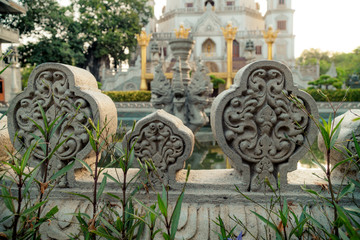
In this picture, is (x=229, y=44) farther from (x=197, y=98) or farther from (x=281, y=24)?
(x=281, y=24)

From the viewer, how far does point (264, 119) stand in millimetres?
1975

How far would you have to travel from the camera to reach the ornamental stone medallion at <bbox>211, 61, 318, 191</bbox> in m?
1.97

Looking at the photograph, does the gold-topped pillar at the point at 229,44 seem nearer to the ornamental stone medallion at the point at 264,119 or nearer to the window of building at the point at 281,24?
the window of building at the point at 281,24

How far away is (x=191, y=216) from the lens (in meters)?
1.88

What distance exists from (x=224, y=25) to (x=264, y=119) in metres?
36.0

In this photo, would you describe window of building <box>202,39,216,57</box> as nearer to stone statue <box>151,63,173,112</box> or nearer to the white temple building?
the white temple building

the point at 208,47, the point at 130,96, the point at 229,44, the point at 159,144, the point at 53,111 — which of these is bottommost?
the point at 159,144

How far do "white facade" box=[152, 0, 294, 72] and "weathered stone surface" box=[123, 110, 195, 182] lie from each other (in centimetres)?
2941

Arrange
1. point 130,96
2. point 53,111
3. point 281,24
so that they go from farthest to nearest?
point 281,24
point 130,96
point 53,111

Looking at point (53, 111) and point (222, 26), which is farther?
point (222, 26)

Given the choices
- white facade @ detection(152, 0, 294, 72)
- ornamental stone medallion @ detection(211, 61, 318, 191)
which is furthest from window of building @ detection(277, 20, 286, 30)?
ornamental stone medallion @ detection(211, 61, 318, 191)

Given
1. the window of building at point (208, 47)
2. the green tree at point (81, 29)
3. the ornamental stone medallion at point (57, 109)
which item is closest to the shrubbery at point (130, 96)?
the green tree at point (81, 29)

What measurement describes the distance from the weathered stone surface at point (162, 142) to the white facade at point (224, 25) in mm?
29411

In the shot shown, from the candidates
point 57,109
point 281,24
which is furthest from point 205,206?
point 281,24
